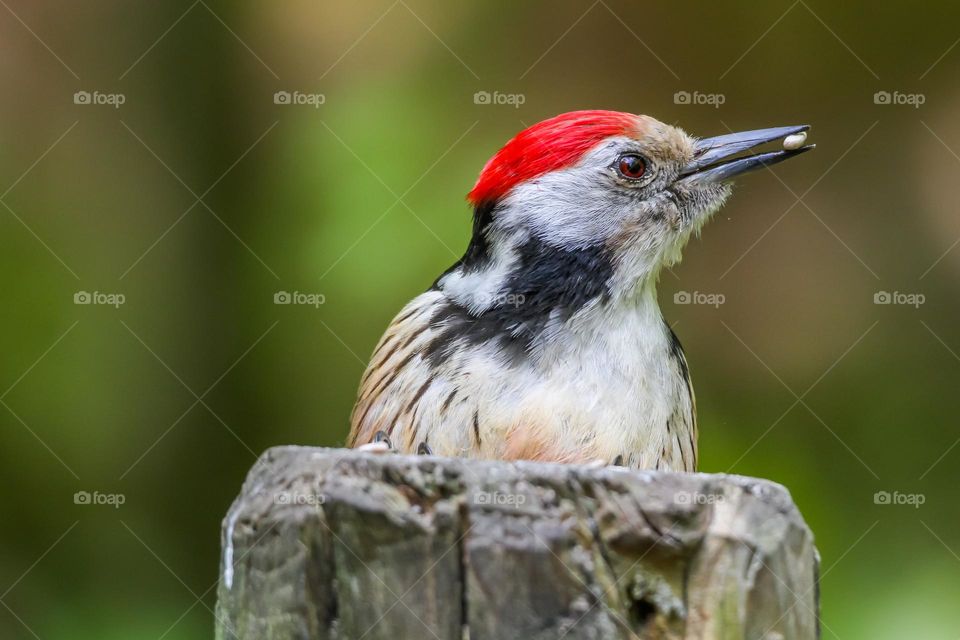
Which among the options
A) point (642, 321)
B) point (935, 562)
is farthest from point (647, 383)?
point (935, 562)

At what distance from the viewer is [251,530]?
1776 millimetres

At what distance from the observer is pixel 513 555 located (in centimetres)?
169

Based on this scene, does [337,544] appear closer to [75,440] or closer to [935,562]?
[75,440]

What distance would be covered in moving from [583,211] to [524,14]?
221 cm

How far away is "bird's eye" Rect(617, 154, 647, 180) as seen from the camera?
135 inches
